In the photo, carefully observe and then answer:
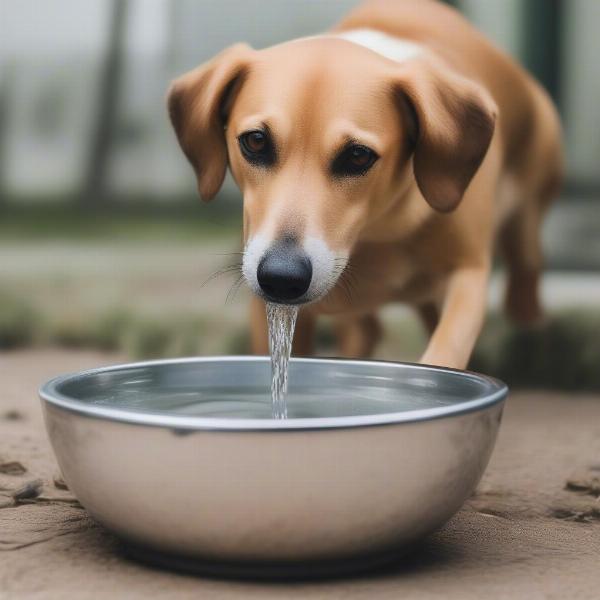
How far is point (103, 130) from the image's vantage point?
146 inches

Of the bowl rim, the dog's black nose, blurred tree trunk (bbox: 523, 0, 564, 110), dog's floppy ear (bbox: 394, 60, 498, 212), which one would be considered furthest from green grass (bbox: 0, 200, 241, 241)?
the bowl rim

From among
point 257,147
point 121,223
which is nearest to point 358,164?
point 257,147

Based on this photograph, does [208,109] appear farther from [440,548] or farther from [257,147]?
[440,548]

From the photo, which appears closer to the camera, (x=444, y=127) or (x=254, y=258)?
(x=254, y=258)

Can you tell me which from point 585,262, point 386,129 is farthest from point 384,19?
point 585,262

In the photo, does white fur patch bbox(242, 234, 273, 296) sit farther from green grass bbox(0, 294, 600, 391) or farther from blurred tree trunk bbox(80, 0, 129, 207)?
blurred tree trunk bbox(80, 0, 129, 207)

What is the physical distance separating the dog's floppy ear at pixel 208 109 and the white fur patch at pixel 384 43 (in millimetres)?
239

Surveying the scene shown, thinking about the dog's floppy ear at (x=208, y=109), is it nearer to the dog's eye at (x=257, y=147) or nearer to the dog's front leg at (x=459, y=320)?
the dog's eye at (x=257, y=147)

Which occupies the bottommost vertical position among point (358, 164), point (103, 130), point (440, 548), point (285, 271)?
point (440, 548)

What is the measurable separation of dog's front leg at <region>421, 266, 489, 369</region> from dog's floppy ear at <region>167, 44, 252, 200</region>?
477 mm

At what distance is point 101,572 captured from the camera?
4.12ft

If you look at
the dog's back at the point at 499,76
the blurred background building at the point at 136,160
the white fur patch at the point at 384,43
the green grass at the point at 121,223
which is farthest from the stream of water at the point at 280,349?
the green grass at the point at 121,223

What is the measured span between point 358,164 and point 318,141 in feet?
0.27

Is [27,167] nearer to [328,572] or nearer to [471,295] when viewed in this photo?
[471,295]
